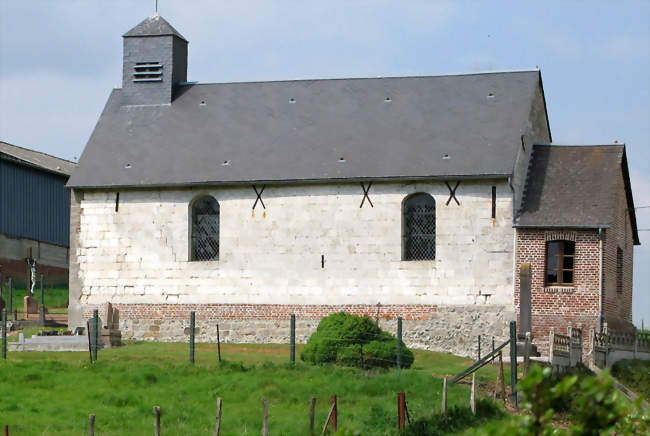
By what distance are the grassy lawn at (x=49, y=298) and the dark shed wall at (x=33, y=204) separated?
7.43 feet

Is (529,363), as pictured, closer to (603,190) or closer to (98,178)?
(603,190)

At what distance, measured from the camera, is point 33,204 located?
1752 inches

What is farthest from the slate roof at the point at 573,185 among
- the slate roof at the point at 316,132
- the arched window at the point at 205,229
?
the arched window at the point at 205,229

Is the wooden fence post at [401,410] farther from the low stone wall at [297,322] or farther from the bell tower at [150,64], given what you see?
the bell tower at [150,64]

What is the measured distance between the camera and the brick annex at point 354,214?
2752cm

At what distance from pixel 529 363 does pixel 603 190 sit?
7.29m

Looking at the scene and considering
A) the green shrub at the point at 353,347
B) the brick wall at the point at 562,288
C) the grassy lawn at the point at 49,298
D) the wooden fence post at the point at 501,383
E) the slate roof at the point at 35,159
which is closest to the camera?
the wooden fence post at the point at 501,383

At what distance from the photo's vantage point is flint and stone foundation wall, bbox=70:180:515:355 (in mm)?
27641

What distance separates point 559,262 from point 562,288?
0.70 meters

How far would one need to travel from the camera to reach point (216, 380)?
21.1 m

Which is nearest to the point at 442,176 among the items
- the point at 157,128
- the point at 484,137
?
the point at 484,137

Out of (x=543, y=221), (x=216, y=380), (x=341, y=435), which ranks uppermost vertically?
(x=543, y=221)

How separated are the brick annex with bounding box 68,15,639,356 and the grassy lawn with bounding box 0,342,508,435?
3.71 m

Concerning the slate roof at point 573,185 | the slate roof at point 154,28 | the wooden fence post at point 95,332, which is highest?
the slate roof at point 154,28
